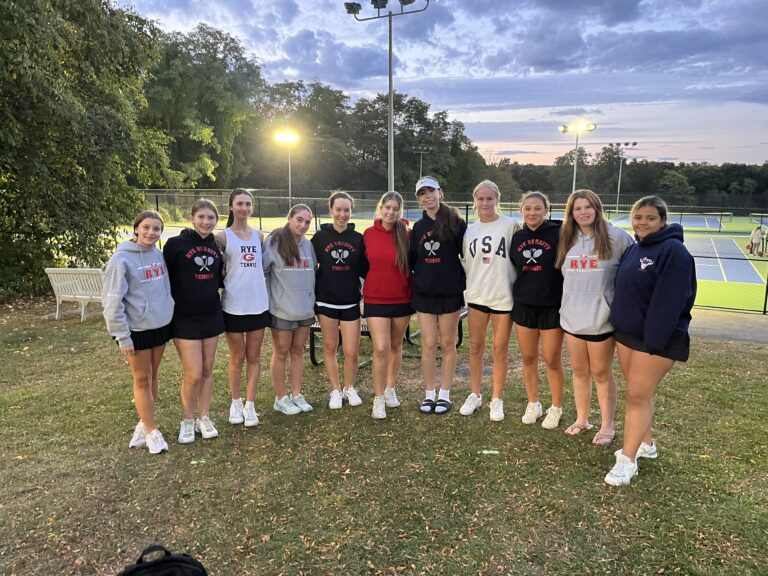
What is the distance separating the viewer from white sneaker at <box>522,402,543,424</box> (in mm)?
4129

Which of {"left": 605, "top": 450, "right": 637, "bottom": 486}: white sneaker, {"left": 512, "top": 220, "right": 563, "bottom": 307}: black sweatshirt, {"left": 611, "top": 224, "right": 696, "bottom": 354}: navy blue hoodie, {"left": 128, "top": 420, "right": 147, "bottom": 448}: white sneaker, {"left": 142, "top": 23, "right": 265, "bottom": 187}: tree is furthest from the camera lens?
{"left": 142, "top": 23, "right": 265, "bottom": 187}: tree

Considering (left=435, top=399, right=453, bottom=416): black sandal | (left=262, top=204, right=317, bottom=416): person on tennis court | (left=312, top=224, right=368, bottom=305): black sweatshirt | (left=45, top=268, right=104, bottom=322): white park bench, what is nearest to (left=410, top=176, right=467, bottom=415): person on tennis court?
(left=312, top=224, right=368, bottom=305): black sweatshirt

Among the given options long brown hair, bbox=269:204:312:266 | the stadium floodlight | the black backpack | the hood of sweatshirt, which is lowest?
the black backpack

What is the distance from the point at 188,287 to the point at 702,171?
7271cm

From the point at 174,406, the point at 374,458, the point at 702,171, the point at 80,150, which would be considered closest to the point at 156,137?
the point at 80,150

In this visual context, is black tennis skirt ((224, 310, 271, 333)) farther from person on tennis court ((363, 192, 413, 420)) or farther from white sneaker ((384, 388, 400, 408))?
white sneaker ((384, 388, 400, 408))

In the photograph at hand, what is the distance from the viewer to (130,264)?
3.39 metres

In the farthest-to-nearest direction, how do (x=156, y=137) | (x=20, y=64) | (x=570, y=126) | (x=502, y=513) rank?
(x=570, y=126) → (x=156, y=137) → (x=20, y=64) → (x=502, y=513)

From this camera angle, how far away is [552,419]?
4.04 meters

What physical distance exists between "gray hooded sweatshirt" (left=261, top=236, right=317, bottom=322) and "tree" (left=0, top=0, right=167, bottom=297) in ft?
20.9

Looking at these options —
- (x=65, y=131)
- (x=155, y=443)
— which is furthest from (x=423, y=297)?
(x=65, y=131)

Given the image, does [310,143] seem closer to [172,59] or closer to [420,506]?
[172,59]

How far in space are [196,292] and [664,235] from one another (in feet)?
9.52

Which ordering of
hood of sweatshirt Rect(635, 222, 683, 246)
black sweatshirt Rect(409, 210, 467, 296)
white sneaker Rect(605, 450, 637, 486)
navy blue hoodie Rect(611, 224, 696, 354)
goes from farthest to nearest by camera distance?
black sweatshirt Rect(409, 210, 467, 296), white sneaker Rect(605, 450, 637, 486), hood of sweatshirt Rect(635, 222, 683, 246), navy blue hoodie Rect(611, 224, 696, 354)
